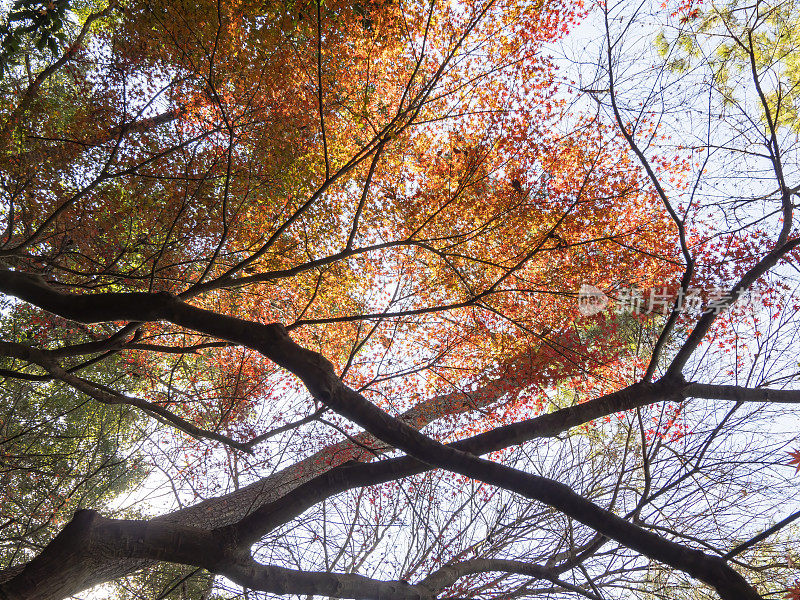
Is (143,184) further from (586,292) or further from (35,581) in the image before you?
(586,292)

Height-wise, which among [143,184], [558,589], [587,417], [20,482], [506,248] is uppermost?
[143,184]

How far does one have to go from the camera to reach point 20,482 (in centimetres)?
948

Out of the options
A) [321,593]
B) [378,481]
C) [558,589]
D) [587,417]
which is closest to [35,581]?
[321,593]

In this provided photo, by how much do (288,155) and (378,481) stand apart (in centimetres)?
555

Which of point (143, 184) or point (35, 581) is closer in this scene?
point (35, 581)

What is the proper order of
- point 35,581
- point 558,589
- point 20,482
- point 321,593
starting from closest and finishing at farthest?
point 35,581 → point 321,593 → point 558,589 → point 20,482

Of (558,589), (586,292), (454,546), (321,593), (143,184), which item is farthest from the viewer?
(143,184)

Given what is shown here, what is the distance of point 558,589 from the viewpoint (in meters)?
5.19

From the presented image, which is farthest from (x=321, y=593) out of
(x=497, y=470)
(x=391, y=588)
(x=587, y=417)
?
(x=587, y=417)

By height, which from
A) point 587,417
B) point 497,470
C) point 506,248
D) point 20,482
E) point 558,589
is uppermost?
point 506,248

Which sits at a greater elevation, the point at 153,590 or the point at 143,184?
the point at 143,184

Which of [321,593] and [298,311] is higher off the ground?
[298,311]

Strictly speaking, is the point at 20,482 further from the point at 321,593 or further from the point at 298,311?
the point at 321,593

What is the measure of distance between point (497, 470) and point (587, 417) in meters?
1.48
